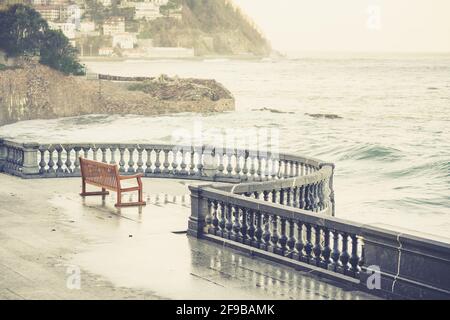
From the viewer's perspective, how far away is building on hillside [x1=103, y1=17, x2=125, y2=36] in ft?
433

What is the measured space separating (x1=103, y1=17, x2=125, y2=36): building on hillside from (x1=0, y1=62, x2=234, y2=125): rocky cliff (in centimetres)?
1161

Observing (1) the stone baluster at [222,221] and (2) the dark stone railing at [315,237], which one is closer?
(2) the dark stone railing at [315,237]

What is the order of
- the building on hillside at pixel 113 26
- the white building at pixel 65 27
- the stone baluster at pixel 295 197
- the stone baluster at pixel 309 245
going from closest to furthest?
the stone baluster at pixel 309 245 < the stone baluster at pixel 295 197 < the white building at pixel 65 27 < the building on hillside at pixel 113 26

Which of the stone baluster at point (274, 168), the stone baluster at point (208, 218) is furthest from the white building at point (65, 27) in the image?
the stone baluster at point (208, 218)

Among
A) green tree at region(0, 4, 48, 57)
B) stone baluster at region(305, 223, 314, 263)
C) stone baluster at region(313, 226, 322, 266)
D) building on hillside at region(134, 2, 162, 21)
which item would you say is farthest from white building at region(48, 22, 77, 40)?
stone baluster at region(313, 226, 322, 266)

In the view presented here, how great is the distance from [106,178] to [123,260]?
19.9ft

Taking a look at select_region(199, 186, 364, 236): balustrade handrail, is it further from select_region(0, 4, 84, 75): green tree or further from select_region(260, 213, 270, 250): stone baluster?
select_region(0, 4, 84, 75): green tree

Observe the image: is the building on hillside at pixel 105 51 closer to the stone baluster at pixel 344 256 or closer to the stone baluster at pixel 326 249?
the stone baluster at pixel 326 249

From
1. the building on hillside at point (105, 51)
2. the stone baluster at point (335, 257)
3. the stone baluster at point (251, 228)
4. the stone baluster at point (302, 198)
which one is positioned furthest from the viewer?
the building on hillside at point (105, 51)

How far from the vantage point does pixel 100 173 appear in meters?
20.4

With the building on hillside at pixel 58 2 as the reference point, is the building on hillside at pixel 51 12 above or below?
below

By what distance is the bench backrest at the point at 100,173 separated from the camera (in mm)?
19719

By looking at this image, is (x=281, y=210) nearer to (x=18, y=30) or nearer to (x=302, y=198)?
(x=302, y=198)

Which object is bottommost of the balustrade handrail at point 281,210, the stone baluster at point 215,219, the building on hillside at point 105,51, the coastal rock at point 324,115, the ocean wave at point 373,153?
the coastal rock at point 324,115
